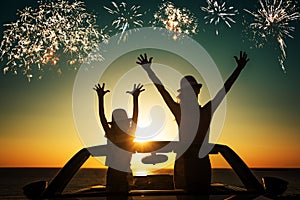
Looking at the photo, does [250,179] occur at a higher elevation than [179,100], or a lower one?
lower

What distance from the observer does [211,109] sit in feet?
15.0

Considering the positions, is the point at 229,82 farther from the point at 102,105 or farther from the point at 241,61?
the point at 102,105

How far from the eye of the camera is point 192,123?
180 inches

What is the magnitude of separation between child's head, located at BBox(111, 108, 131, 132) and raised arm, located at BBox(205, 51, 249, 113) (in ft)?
4.04

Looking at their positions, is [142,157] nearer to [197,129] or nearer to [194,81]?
[197,129]

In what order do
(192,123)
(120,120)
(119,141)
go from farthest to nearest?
(120,120)
(119,141)
(192,123)

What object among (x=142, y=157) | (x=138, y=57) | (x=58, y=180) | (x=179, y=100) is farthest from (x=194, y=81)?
(x=58, y=180)

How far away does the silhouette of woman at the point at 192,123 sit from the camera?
4.42 m

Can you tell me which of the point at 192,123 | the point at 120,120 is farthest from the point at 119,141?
the point at 192,123

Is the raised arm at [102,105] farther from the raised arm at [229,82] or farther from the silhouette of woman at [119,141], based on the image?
the raised arm at [229,82]

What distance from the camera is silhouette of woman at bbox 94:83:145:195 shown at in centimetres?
493

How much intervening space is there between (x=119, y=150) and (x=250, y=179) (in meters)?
1.38

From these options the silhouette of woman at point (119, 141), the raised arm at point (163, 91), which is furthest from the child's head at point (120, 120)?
the raised arm at point (163, 91)

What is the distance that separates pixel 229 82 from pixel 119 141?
1352mm
